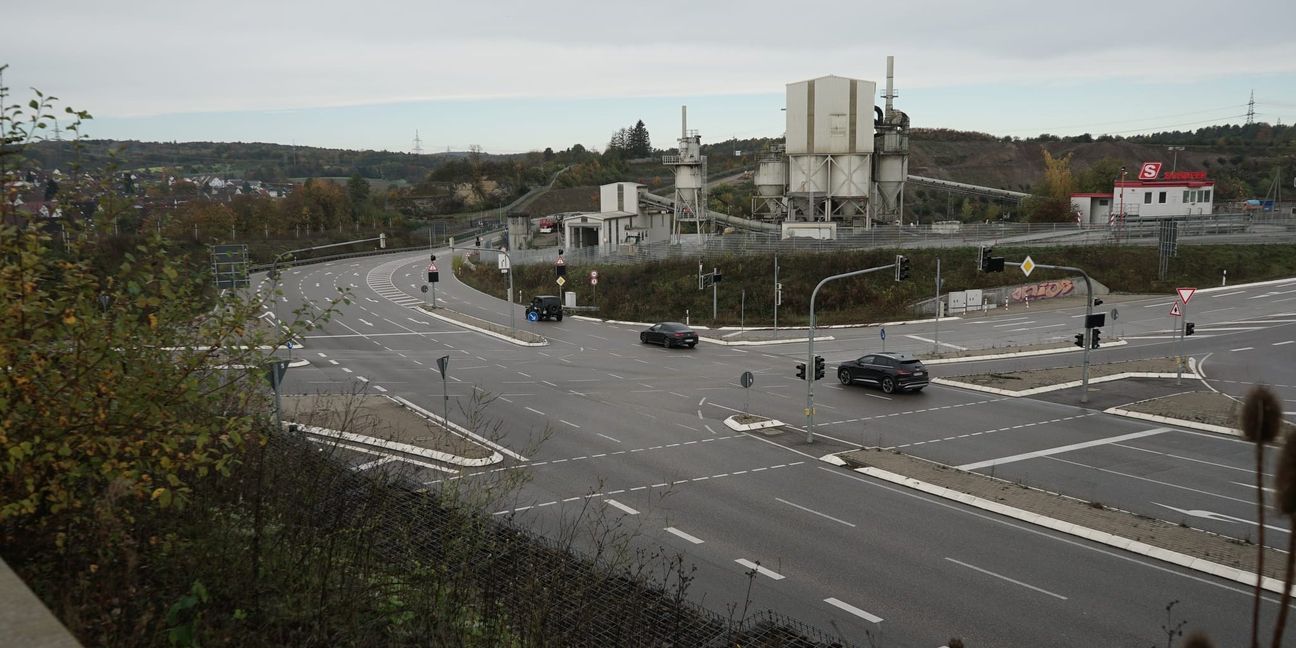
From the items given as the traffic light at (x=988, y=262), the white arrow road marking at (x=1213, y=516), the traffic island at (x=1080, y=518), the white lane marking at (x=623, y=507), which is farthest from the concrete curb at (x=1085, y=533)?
the traffic light at (x=988, y=262)

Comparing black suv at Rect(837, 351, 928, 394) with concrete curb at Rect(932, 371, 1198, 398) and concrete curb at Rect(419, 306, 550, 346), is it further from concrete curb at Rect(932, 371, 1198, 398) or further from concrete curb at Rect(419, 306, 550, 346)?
concrete curb at Rect(419, 306, 550, 346)

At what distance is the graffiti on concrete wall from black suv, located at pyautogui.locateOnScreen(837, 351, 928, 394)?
28.8 m

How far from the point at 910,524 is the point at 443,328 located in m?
40.7

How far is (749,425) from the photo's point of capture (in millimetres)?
27000

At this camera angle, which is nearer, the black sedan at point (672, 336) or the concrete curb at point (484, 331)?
the black sedan at point (672, 336)

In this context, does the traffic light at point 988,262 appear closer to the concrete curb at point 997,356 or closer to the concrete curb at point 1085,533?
the concrete curb at point 997,356

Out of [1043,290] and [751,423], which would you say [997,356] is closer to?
[751,423]

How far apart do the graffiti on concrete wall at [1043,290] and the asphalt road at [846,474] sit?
36.2 ft

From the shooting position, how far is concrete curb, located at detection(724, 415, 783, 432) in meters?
26.8

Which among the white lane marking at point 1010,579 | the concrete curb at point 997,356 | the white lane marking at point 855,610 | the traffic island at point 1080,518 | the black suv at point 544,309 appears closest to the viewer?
the white lane marking at point 855,610

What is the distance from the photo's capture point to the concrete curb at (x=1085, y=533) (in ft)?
49.9

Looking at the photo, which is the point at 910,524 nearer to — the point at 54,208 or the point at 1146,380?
the point at 54,208

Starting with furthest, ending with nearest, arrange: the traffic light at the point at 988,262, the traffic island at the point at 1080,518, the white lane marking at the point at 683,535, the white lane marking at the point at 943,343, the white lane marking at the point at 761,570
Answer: the white lane marking at the point at 943,343 → the traffic light at the point at 988,262 → the white lane marking at the point at 683,535 → the traffic island at the point at 1080,518 → the white lane marking at the point at 761,570

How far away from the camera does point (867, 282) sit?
5797 centimetres
